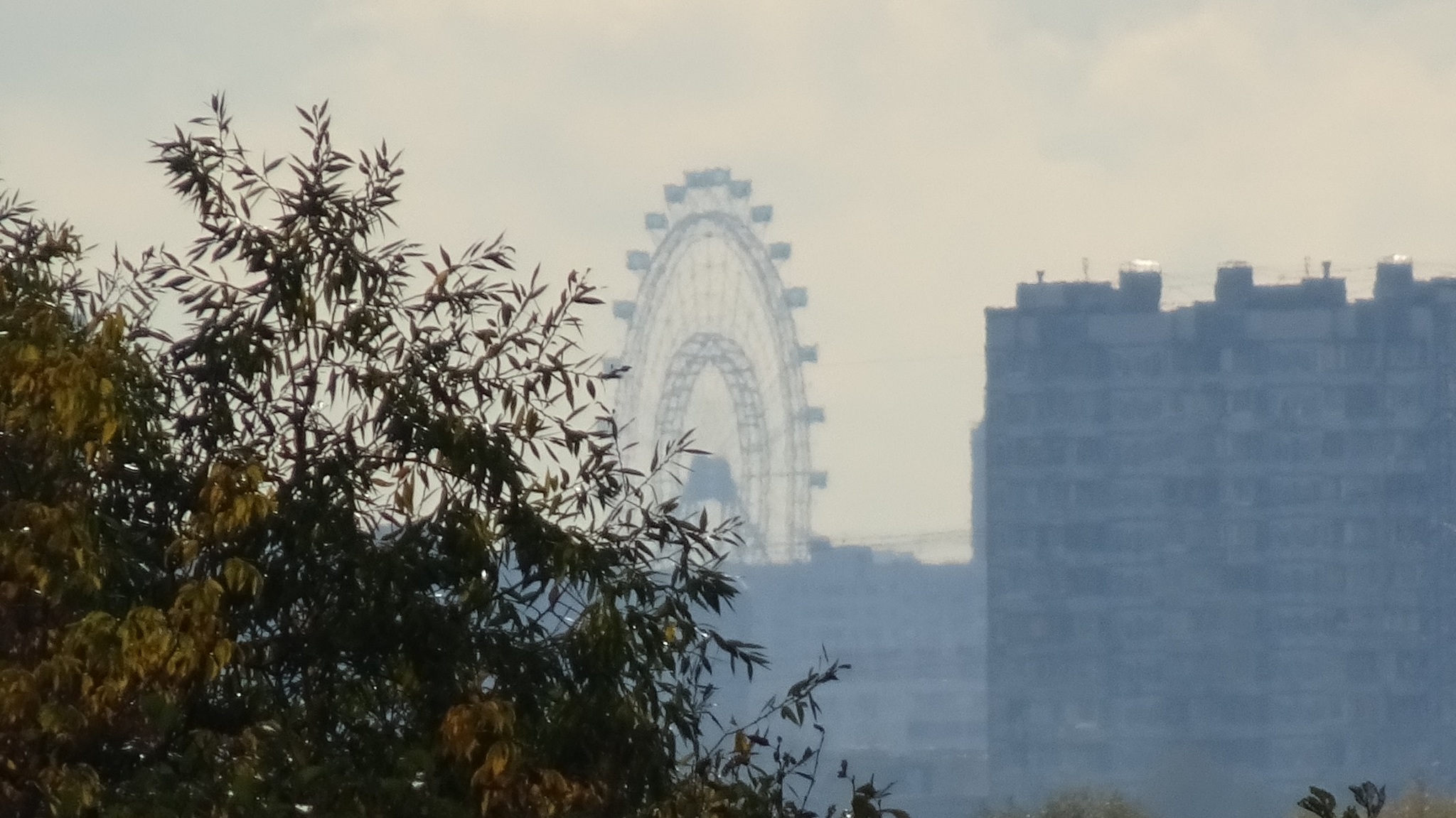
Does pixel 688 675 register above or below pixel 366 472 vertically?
below

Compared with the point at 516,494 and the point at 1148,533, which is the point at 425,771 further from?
the point at 1148,533

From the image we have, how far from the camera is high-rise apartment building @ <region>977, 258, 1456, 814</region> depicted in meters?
172

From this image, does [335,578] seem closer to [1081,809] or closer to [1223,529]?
[1081,809]

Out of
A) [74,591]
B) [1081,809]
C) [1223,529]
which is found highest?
[1223,529]

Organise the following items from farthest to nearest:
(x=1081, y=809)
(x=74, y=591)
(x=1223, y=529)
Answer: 1. (x=1223, y=529)
2. (x=1081, y=809)
3. (x=74, y=591)

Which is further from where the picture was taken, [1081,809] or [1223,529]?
[1223,529]

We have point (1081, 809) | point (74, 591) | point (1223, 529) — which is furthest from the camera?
point (1223, 529)

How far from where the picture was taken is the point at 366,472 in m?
9.85

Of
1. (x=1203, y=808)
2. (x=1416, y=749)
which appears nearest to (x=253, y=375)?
(x=1203, y=808)

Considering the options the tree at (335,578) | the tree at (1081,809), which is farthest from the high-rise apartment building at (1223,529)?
the tree at (335,578)

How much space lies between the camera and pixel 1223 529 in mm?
176750

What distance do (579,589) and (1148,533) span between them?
17229cm

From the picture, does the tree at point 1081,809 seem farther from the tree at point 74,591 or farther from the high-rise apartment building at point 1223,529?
the high-rise apartment building at point 1223,529

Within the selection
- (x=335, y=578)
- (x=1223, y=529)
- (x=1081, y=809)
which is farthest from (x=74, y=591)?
(x=1223, y=529)
